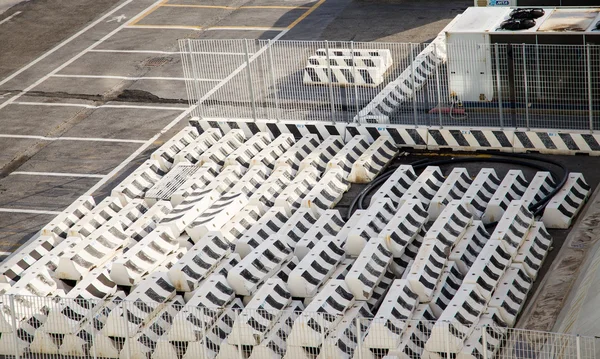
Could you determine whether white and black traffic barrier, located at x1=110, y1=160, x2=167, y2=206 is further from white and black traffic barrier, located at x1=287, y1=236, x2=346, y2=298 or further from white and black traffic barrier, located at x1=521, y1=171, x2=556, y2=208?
white and black traffic barrier, located at x1=521, y1=171, x2=556, y2=208

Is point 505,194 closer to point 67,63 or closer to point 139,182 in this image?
point 139,182

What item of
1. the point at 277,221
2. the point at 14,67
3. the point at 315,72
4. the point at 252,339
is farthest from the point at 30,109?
the point at 252,339

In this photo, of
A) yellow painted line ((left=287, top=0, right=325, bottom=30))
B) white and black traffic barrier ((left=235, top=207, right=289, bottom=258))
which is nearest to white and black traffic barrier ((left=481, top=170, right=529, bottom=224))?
white and black traffic barrier ((left=235, top=207, right=289, bottom=258))

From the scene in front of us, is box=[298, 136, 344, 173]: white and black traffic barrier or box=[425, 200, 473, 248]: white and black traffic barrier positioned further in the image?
box=[298, 136, 344, 173]: white and black traffic barrier

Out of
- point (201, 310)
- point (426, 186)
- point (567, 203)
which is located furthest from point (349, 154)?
point (201, 310)

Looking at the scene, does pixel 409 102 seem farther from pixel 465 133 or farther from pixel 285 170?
pixel 285 170
